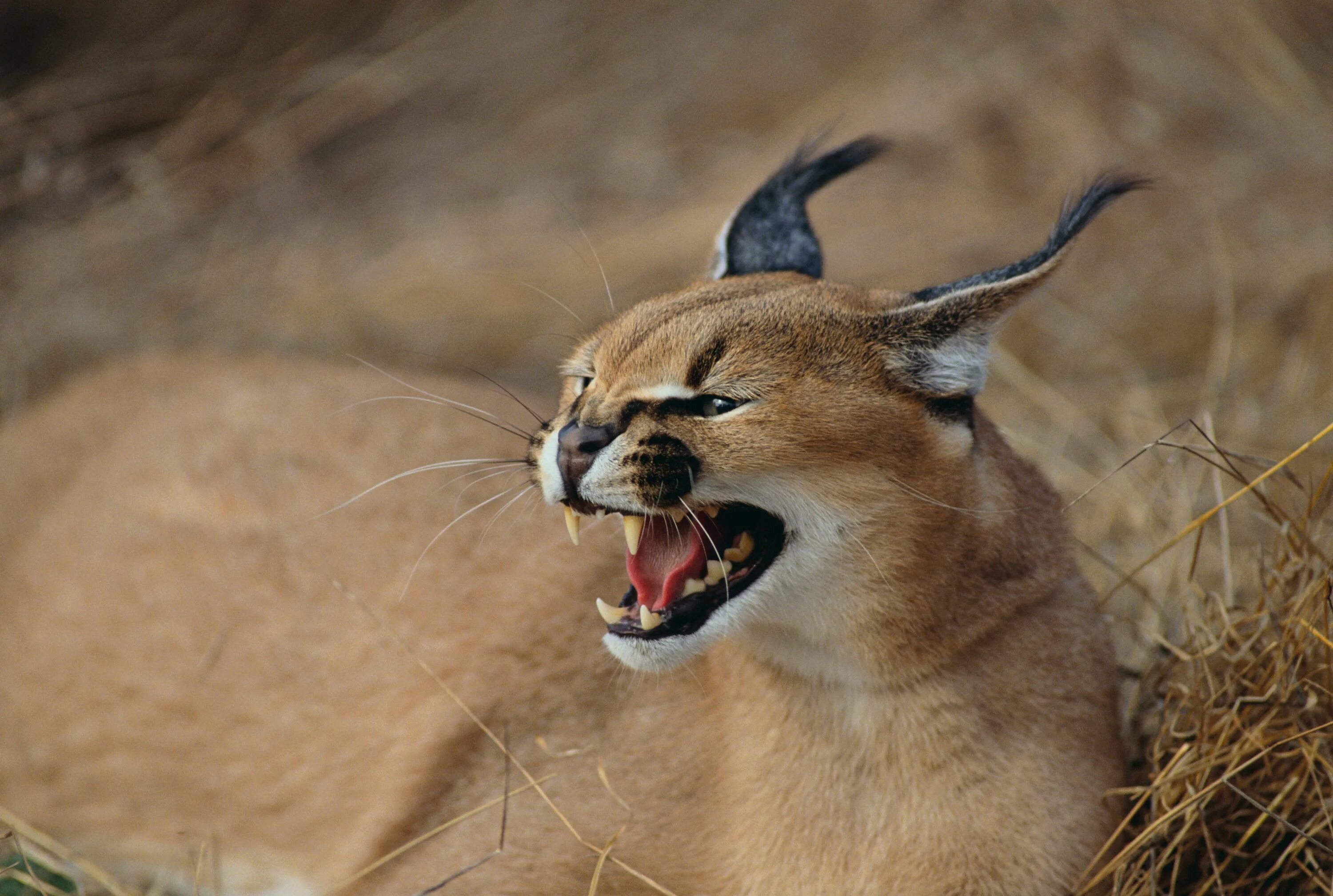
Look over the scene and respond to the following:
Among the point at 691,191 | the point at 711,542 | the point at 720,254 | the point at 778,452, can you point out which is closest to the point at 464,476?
the point at 720,254

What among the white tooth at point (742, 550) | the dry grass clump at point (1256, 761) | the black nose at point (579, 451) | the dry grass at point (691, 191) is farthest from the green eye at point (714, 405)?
the dry grass at point (691, 191)

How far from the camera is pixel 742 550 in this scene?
294 centimetres

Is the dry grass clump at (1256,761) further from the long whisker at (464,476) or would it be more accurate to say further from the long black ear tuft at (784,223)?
the long whisker at (464,476)

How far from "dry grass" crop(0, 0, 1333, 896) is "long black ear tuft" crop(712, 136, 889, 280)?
5.22 feet

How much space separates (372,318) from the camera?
7.09 m

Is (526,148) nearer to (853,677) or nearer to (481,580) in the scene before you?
(481,580)

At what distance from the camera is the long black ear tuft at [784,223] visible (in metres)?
3.74

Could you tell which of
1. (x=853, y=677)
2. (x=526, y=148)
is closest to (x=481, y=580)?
(x=853, y=677)

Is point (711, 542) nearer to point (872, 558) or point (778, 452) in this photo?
point (778, 452)

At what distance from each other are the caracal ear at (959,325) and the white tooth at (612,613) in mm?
828

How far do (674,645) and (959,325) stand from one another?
0.95 m

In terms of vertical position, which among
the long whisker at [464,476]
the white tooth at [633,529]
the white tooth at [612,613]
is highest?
the white tooth at [633,529]

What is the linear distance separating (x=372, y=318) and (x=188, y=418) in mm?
2505

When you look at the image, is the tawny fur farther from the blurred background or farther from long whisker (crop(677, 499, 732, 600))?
the blurred background
